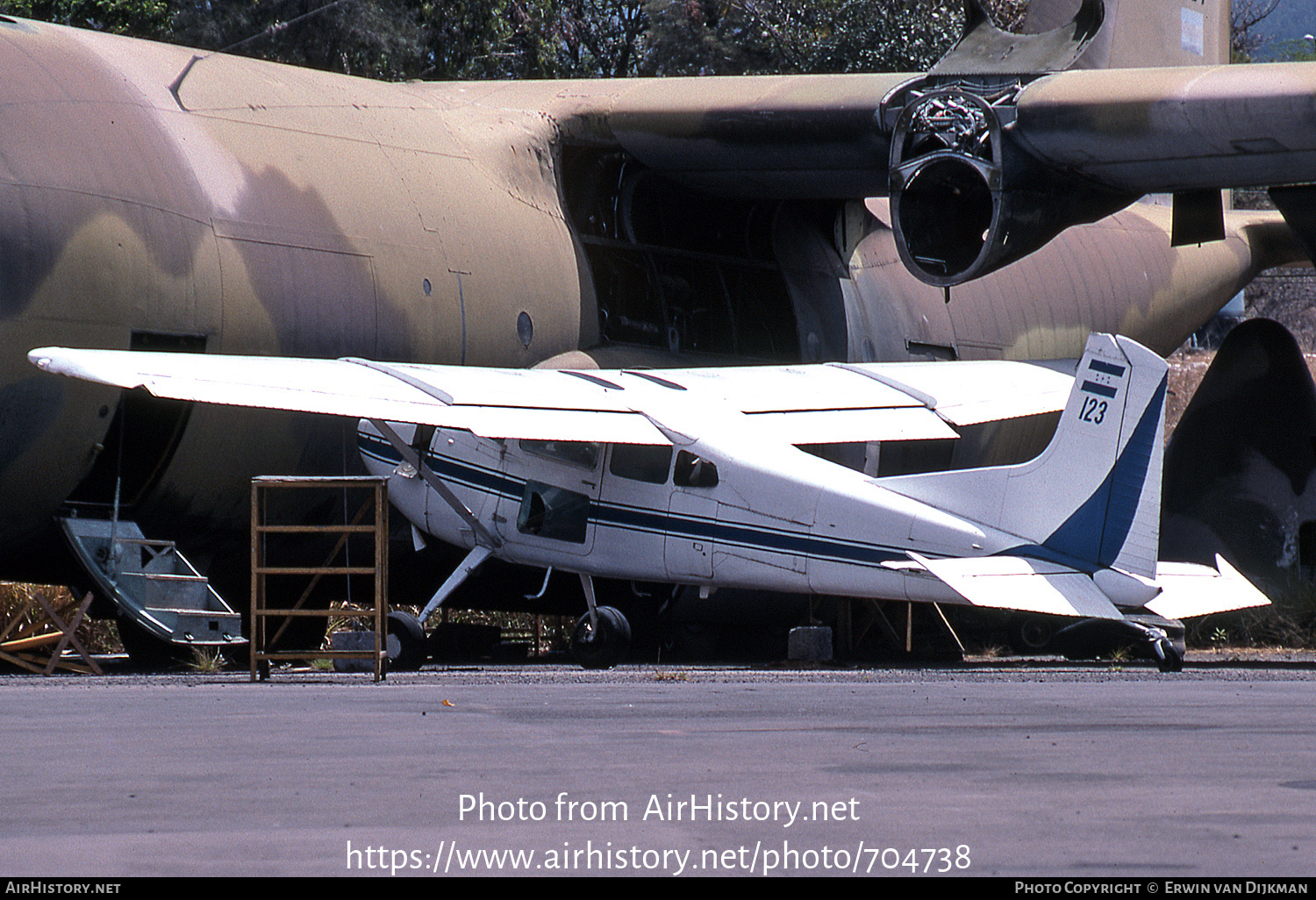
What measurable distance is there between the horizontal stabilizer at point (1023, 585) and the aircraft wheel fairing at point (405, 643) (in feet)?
13.2

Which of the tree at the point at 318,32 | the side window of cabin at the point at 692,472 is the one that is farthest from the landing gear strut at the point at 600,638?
the tree at the point at 318,32

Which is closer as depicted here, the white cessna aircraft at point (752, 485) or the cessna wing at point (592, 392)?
the cessna wing at point (592, 392)

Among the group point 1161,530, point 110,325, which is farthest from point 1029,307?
point 110,325

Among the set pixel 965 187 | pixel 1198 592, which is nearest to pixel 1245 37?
pixel 965 187

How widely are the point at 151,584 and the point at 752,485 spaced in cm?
464

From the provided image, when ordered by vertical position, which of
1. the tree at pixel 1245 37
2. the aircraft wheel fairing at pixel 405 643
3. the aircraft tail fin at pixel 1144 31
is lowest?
the aircraft wheel fairing at pixel 405 643

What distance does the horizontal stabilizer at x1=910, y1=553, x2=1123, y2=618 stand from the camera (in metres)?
13.4

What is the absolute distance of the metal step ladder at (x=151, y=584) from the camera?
13.6 m

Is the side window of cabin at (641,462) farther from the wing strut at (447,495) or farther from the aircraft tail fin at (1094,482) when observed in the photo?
the aircraft tail fin at (1094,482)

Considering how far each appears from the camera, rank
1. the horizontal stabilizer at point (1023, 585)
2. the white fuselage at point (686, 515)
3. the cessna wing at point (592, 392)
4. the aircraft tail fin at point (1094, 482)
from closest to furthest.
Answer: the cessna wing at point (592, 392) < the horizontal stabilizer at point (1023, 585) < the aircraft tail fin at point (1094, 482) < the white fuselage at point (686, 515)

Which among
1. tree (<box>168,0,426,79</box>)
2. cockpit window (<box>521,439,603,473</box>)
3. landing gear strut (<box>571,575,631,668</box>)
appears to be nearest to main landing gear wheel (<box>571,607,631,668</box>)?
landing gear strut (<box>571,575,631,668</box>)

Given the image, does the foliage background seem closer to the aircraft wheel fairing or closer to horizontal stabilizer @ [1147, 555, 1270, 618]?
the aircraft wheel fairing

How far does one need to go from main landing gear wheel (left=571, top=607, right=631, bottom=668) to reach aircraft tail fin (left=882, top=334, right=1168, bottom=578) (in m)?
2.60

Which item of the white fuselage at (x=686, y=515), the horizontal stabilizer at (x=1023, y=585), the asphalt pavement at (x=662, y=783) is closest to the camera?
the asphalt pavement at (x=662, y=783)
